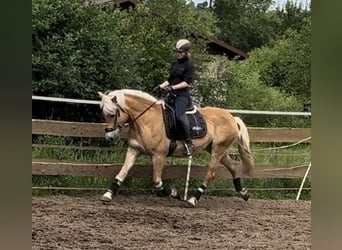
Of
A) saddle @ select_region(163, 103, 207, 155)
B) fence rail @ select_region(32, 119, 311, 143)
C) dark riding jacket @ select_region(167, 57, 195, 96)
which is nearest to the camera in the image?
fence rail @ select_region(32, 119, 311, 143)

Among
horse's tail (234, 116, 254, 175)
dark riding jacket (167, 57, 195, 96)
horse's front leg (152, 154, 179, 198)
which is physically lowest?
horse's front leg (152, 154, 179, 198)

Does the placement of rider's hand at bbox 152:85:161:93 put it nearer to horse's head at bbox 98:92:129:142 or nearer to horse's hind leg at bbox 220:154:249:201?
horse's head at bbox 98:92:129:142

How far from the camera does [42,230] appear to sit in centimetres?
171

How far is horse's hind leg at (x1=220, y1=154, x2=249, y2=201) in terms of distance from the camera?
6.92 ft

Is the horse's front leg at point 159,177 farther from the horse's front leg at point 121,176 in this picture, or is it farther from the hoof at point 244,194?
the hoof at point 244,194

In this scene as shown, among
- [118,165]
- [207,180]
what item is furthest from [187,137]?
[118,165]

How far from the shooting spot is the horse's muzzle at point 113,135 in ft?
6.41

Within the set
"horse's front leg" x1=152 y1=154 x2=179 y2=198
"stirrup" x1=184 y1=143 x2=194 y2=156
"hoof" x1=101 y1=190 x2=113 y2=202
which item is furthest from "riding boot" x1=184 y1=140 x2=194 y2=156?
"hoof" x1=101 y1=190 x2=113 y2=202

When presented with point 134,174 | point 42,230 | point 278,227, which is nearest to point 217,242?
point 278,227

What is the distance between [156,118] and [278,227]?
69 cm

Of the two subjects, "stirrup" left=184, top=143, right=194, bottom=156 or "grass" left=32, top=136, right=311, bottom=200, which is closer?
"grass" left=32, top=136, right=311, bottom=200

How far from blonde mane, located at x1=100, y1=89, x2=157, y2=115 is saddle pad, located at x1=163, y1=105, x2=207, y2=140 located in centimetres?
10
